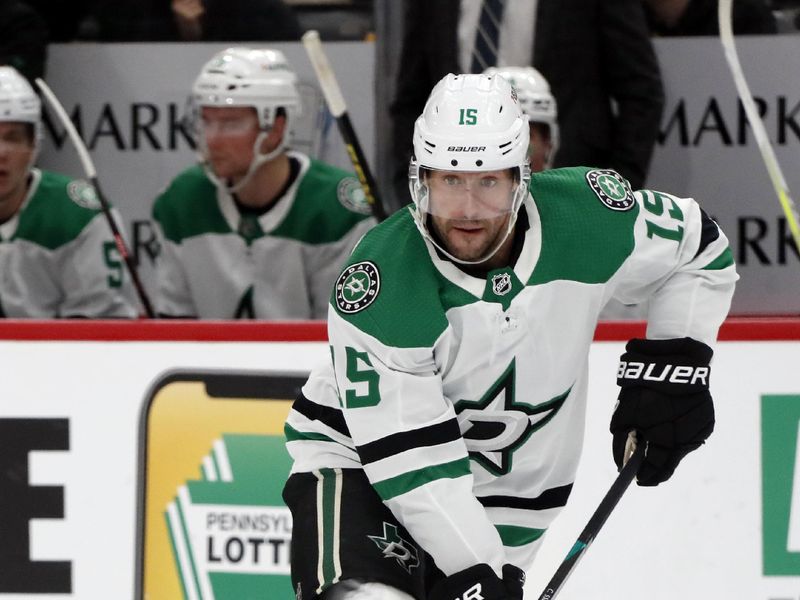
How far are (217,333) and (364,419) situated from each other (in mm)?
1043

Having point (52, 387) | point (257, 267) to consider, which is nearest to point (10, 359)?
point (52, 387)

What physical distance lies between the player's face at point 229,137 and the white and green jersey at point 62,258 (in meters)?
0.35

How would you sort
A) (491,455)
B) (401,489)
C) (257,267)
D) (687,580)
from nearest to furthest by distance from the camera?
(401,489) → (491,455) → (687,580) → (257,267)

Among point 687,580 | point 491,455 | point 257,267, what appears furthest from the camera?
point 257,267

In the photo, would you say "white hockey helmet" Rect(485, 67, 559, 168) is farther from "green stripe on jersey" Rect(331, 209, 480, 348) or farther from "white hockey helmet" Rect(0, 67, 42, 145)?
"green stripe on jersey" Rect(331, 209, 480, 348)

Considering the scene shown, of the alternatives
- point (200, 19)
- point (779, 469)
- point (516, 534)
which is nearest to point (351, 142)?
point (200, 19)

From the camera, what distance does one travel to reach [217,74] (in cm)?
393

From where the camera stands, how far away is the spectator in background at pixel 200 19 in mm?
4074

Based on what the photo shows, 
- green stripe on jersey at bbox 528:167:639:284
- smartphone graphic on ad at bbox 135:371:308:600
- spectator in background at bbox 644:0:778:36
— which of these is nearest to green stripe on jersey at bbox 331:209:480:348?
green stripe on jersey at bbox 528:167:639:284

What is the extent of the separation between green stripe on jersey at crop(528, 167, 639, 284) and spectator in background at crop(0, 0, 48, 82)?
1.90 metres

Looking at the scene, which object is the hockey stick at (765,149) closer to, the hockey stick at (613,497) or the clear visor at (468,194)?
the hockey stick at (613,497)

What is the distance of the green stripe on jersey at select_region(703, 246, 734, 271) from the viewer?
265 centimetres

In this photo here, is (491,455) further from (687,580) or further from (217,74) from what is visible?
(217,74)

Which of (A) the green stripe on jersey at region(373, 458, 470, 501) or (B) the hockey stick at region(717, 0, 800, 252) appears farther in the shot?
(B) the hockey stick at region(717, 0, 800, 252)
